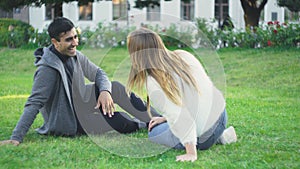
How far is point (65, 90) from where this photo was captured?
4566mm

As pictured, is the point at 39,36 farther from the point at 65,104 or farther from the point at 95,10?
the point at 95,10

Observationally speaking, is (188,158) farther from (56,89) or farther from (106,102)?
(56,89)

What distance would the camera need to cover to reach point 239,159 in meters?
3.94

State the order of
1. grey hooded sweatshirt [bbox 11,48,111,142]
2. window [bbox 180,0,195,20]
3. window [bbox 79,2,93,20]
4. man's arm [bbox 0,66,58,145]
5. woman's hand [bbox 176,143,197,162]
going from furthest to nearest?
window [bbox 79,2,93,20]
window [bbox 180,0,195,20]
grey hooded sweatshirt [bbox 11,48,111,142]
man's arm [bbox 0,66,58,145]
woman's hand [bbox 176,143,197,162]

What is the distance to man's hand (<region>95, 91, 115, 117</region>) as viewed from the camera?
179 inches

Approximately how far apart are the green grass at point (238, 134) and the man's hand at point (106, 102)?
0.93 ft

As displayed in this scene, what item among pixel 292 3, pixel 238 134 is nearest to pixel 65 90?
pixel 238 134

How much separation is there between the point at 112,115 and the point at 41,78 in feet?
2.21

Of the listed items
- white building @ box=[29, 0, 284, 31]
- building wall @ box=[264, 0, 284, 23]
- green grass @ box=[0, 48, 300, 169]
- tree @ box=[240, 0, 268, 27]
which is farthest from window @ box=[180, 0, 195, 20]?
green grass @ box=[0, 48, 300, 169]

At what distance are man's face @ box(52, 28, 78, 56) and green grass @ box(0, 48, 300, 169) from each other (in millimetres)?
150

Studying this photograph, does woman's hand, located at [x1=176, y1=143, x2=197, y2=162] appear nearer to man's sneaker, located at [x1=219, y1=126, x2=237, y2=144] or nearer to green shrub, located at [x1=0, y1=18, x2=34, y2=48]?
man's sneaker, located at [x1=219, y1=126, x2=237, y2=144]

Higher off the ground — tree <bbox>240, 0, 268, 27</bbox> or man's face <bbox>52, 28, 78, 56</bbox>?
tree <bbox>240, 0, 268, 27</bbox>

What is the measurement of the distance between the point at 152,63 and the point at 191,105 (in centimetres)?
39

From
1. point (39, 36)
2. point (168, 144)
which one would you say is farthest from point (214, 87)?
point (39, 36)
